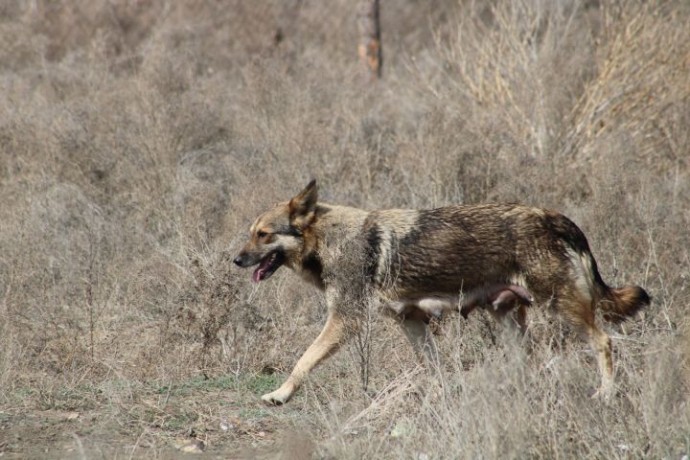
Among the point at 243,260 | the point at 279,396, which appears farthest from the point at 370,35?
the point at 279,396

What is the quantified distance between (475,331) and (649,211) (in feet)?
9.27

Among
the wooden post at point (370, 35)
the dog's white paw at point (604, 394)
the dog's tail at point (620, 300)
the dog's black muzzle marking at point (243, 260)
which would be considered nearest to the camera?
the dog's white paw at point (604, 394)

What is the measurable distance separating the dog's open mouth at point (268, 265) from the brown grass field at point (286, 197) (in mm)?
464

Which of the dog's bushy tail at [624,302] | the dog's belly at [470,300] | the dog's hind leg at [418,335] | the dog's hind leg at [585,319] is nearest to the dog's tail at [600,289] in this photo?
the dog's bushy tail at [624,302]

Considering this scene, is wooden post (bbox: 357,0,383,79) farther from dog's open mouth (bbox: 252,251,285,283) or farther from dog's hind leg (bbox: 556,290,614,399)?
dog's hind leg (bbox: 556,290,614,399)

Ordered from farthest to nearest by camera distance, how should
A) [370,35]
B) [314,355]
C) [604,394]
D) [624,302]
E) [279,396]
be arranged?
[370,35], [624,302], [314,355], [279,396], [604,394]

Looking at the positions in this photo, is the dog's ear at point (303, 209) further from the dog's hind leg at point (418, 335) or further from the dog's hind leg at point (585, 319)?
the dog's hind leg at point (585, 319)

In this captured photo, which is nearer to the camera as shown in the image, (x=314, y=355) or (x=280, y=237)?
(x=314, y=355)

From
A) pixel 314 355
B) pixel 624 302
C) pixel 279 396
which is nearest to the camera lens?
pixel 279 396

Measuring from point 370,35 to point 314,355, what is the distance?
11.1 m

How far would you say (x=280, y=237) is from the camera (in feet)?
22.8

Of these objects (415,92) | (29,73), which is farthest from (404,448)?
(29,73)

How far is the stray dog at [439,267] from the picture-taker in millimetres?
6566

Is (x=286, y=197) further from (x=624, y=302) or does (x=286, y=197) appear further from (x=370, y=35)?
(x=370, y=35)
